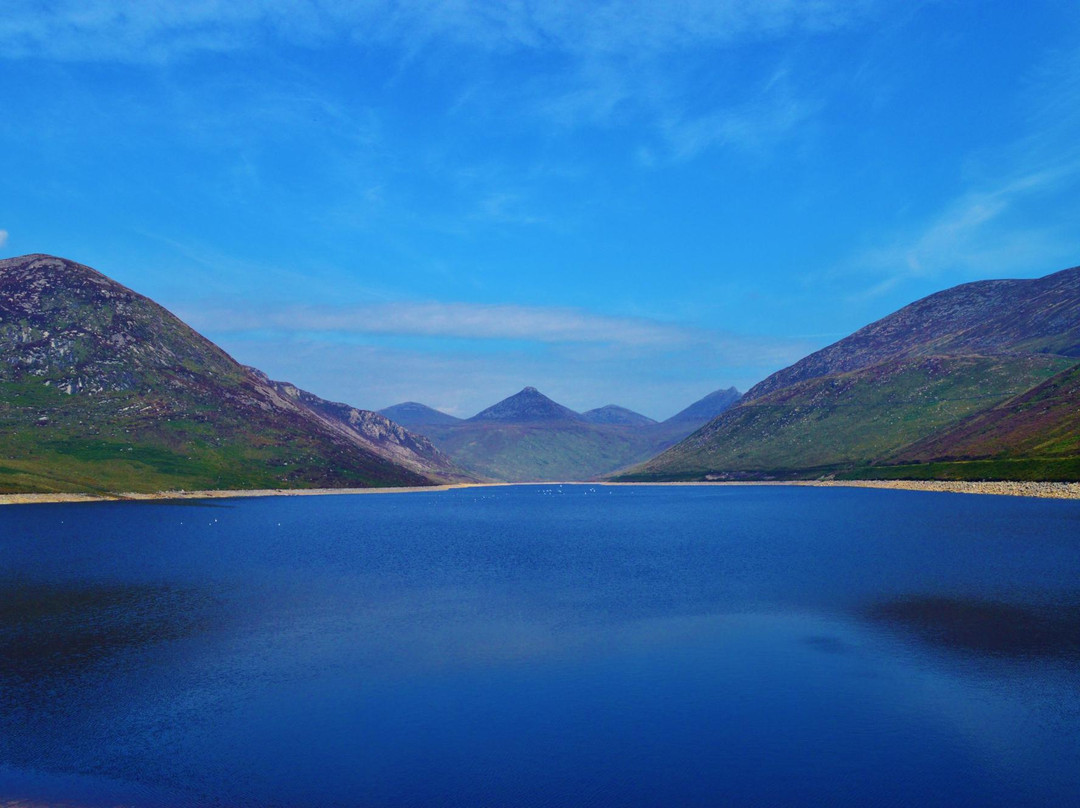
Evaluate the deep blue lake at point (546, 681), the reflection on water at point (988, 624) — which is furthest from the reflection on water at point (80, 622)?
the reflection on water at point (988, 624)

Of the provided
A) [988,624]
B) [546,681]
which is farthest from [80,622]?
[988,624]

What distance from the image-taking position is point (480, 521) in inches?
7077

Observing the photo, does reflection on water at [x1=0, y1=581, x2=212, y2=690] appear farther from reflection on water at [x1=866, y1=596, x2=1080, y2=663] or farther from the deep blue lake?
reflection on water at [x1=866, y1=596, x2=1080, y2=663]

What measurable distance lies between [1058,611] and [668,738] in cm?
4343

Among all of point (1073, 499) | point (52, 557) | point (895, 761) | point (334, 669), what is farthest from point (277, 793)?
point (1073, 499)

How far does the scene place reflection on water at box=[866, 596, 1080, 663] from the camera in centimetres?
5006

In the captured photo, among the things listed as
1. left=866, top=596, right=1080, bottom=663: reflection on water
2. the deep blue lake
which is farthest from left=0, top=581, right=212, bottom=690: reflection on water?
left=866, top=596, right=1080, bottom=663: reflection on water

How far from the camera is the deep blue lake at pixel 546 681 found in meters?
31.6

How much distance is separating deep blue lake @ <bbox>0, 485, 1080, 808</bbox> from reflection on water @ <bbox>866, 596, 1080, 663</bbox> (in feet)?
1.13

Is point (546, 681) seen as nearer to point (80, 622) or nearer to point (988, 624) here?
point (988, 624)

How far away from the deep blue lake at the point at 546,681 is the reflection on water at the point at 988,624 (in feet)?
1.13

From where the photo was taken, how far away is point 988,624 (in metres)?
57.0

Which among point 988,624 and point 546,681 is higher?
point 988,624

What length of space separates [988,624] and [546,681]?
3639 cm
